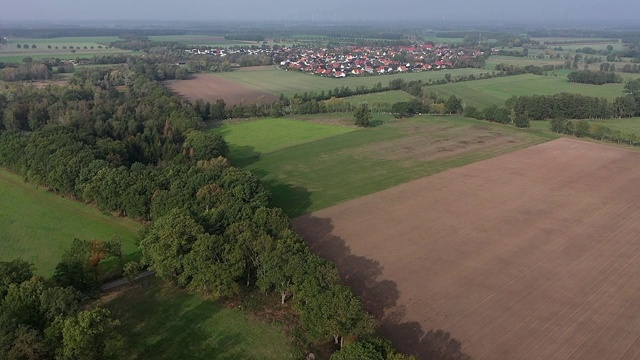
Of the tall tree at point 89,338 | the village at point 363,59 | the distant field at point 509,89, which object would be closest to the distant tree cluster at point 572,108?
the distant field at point 509,89

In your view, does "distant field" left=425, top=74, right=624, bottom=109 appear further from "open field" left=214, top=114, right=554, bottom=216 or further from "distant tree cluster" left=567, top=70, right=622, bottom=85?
"open field" left=214, top=114, right=554, bottom=216

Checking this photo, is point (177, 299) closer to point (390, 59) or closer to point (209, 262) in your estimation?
point (209, 262)

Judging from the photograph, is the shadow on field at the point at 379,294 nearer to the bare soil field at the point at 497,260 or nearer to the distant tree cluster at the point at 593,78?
the bare soil field at the point at 497,260

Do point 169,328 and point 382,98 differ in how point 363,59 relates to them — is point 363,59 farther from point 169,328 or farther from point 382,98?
point 169,328

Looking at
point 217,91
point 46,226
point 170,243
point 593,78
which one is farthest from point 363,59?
point 170,243

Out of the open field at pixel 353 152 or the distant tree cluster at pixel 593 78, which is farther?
the distant tree cluster at pixel 593 78
